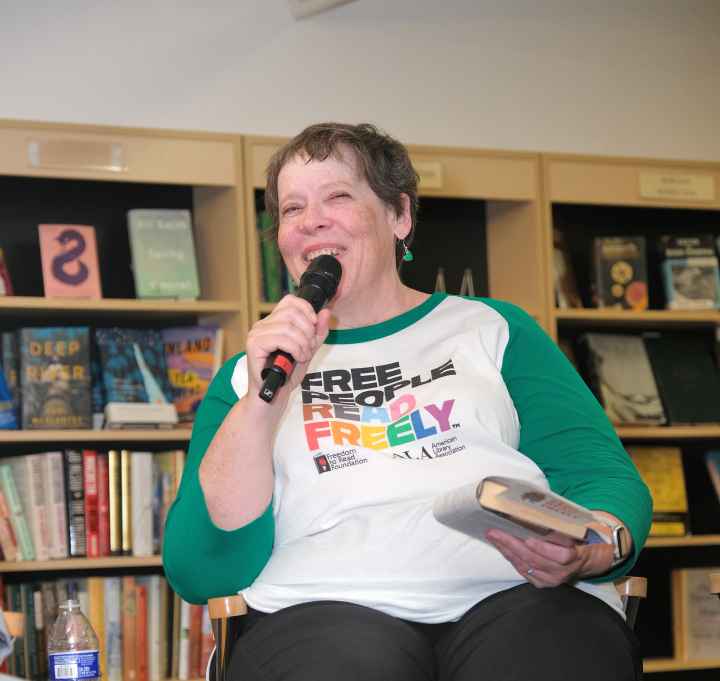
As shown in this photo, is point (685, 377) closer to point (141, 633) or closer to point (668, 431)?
point (668, 431)

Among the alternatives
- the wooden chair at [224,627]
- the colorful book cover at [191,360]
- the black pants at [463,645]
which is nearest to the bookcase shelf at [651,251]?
the colorful book cover at [191,360]

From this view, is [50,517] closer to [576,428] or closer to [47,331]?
[47,331]

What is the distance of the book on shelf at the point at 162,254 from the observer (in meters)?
3.43

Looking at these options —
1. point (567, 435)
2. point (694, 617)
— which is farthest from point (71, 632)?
point (694, 617)

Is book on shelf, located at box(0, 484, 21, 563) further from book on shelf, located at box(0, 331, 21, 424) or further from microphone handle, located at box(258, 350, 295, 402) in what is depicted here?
microphone handle, located at box(258, 350, 295, 402)

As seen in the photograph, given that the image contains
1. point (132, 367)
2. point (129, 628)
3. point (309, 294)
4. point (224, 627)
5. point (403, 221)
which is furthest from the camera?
point (132, 367)

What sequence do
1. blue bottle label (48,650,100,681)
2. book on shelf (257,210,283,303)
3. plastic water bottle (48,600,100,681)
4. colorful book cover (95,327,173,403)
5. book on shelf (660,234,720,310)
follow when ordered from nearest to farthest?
blue bottle label (48,650,100,681), plastic water bottle (48,600,100,681), colorful book cover (95,327,173,403), book on shelf (257,210,283,303), book on shelf (660,234,720,310)

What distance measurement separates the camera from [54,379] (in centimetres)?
331

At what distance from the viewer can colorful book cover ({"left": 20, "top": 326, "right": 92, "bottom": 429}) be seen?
3.28 meters

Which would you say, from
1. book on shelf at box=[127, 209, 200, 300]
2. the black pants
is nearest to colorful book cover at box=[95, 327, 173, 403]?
book on shelf at box=[127, 209, 200, 300]

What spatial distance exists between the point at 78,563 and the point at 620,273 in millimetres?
2014

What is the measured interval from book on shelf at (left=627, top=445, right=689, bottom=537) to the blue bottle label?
211cm

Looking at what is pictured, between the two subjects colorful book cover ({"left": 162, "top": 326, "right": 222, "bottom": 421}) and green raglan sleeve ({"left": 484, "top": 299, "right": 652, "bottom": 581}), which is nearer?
green raglan sleeve ({"left": 484, "top": 299, "right": 652, "bottom": 581})

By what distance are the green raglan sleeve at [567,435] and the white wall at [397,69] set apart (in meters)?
2.13
